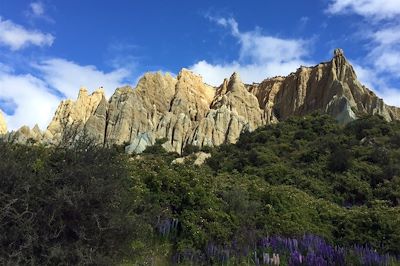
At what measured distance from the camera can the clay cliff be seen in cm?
7369

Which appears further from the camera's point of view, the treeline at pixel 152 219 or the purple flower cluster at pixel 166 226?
the purple flower cluster at pixel 166 226

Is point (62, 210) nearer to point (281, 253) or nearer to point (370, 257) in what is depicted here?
point (281, 253)

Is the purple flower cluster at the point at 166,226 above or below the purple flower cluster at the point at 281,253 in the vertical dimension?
above

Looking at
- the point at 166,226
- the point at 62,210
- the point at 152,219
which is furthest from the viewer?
the point at 166,226

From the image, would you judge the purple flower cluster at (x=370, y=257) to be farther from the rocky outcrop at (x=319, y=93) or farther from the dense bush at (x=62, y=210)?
the rocky outcrop at (x=319, y=93)

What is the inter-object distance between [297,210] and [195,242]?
3460 millimetres

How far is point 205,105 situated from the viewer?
298 feet

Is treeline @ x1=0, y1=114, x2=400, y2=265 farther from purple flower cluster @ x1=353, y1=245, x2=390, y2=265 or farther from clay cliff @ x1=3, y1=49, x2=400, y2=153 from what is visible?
clay cliff @ x1=3, y1=49, x2=400, y2=153

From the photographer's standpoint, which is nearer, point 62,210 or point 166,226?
point 62,210

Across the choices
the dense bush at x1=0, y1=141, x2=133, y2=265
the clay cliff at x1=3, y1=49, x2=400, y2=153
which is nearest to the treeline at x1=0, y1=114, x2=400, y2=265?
the dense bush at x1=0, y1=141, x2=133, y2=265

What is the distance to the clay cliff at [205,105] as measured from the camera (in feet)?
242

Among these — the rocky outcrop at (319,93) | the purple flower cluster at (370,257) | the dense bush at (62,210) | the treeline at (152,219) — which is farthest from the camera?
the rocky outcrop at (319,93)

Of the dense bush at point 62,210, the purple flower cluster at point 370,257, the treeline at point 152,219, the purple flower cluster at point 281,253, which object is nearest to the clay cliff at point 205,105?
the treeline at point 152,219

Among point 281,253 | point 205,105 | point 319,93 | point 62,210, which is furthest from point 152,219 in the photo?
point 205,105
